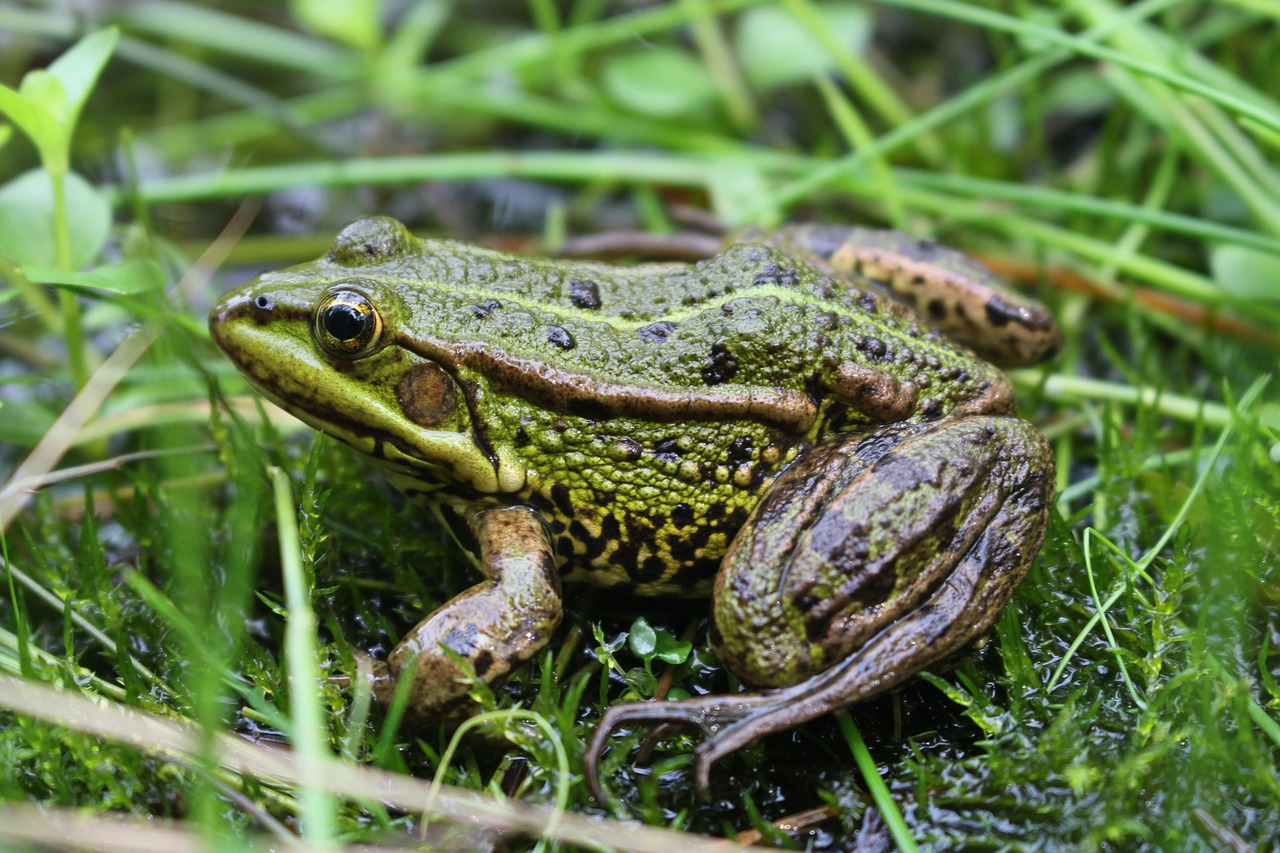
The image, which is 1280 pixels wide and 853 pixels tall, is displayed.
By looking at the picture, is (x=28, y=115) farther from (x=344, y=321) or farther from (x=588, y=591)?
(x=588, y=591)

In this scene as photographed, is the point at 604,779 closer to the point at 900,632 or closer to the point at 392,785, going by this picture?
the point at 392,785

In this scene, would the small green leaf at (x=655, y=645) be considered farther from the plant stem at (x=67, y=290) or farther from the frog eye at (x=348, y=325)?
the plant stem at (x=67, y=290)

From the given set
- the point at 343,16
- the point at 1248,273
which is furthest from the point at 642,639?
the point at 343,16

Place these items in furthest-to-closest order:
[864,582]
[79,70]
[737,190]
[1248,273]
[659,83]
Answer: [659,83] < [737,190] < [1248,273] < [79,70] < [864,582]

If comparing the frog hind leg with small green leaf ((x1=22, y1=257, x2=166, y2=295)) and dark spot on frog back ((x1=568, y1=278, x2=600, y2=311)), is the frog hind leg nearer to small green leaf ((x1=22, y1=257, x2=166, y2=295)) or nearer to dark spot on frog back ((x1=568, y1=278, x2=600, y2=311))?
dark spot on frog back ((x1=568, y1=278, x2=600, y2=311))

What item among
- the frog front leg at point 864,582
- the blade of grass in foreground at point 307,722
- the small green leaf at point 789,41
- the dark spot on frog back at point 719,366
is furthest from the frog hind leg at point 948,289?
the blade of grass in foreground at point 307,722
